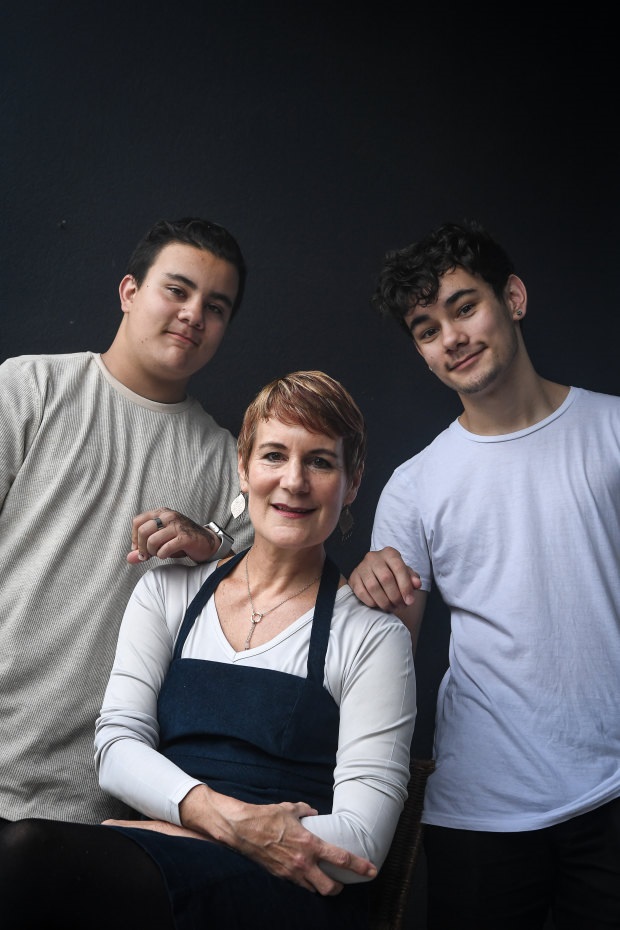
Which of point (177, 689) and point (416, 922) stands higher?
point (177, 689)

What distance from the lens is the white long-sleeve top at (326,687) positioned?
151cm

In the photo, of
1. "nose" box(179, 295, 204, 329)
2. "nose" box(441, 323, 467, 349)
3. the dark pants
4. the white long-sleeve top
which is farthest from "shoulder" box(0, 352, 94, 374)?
the dark pants

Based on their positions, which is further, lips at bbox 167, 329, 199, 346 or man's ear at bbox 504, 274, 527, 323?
man's ear at bbox 504, 274, 527, 323

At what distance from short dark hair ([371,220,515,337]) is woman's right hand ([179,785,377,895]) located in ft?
4.30

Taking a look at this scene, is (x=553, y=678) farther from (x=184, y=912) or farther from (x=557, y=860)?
(x=184, y=912)

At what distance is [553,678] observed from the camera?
1990mm

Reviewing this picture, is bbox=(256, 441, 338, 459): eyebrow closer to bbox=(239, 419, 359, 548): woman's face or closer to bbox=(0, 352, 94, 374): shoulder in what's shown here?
bbox=(239, 419, 359, 548): woman's face

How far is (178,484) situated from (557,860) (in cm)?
121

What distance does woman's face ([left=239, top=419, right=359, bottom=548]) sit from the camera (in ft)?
5.73

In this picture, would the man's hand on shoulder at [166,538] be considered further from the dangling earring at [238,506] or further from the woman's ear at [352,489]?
the woman's ear at [352,489]

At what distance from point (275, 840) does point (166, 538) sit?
652 mm

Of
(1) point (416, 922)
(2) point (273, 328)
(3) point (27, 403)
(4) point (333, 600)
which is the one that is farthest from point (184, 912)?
(2) point (273, 328)

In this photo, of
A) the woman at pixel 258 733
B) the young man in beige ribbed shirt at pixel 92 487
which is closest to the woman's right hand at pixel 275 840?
the woman at pixel 258 733

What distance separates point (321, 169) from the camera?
275 cm
